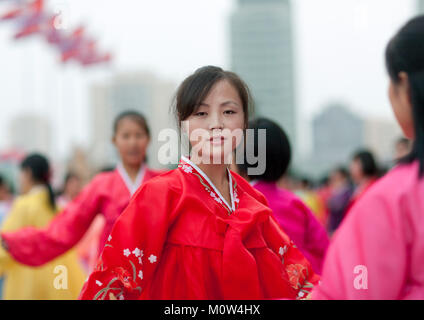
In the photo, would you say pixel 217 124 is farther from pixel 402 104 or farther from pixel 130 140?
pixel 130 140

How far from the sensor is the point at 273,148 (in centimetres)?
269

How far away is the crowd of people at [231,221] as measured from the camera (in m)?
1.09

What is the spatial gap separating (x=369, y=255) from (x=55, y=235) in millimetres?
1976

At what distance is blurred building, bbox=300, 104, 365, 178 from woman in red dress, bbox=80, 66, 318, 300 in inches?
2389

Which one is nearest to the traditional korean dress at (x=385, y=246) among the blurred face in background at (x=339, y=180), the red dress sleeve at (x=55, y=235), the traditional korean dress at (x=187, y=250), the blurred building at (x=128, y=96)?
the traditional korean dress at (x=187, y=250)

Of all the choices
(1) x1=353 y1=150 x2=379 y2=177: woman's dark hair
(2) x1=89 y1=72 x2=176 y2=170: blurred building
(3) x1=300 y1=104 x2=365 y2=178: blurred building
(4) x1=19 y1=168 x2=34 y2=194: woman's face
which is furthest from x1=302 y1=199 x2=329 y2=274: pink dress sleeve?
(3) x1=300 y1=104 x2=365 y2=178: blurred building

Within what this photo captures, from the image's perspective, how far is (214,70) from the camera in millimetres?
1731

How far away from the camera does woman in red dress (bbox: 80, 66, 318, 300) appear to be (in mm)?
1558

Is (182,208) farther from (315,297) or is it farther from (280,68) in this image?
(280,68)

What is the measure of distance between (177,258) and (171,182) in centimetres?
23

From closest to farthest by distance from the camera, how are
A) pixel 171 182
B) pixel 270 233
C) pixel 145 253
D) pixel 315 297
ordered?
pixel 315 297
pixel 145 253
pixel 171 182
pixel 270 233

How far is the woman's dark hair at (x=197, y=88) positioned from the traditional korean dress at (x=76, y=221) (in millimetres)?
1245

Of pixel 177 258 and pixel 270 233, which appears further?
pixel 270 233

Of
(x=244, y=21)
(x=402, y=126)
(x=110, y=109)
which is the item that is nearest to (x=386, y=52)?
(x=402, y=126)
